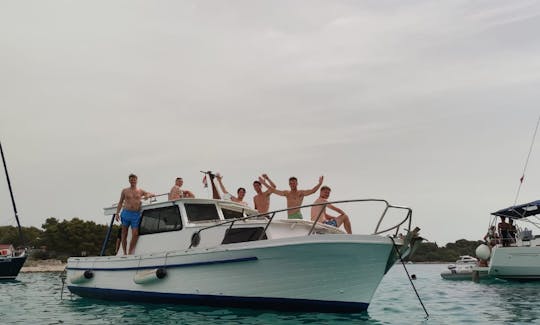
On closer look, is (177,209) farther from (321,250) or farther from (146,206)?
(321,250)

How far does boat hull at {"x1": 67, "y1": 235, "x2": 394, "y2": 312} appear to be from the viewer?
1036 centimetres

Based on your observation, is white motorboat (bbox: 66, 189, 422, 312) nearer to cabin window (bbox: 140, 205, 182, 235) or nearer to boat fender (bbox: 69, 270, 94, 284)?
cabin window (bbox: 140, 205, 182, 235)

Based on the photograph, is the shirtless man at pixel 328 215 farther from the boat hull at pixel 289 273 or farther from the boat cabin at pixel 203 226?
the boat hull at pixel 289 273

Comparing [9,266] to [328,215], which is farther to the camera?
[9,266]

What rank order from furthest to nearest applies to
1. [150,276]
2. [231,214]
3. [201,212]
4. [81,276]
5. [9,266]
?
[9,266] → [81,276] → [231,214] → [201,212] → [150,276]

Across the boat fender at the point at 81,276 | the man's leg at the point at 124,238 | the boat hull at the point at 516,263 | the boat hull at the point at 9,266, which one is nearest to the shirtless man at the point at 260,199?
the man's leg at the point at 124,238

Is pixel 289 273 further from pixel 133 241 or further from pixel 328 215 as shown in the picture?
pixel 133 241

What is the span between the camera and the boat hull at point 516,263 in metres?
25.9

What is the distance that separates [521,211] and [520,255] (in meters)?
2.53

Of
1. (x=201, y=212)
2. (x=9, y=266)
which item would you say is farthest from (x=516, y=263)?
A: (x=9, y=266)

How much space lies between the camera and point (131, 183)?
13.8 meters

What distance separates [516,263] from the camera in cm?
2623

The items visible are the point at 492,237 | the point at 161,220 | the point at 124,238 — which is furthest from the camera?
the point at 492,237

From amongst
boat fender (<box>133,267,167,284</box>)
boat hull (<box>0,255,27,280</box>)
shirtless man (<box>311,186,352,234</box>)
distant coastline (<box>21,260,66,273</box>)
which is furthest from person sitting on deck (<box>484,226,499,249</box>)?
distant coastline (<box>21,260,66,273</box>)
